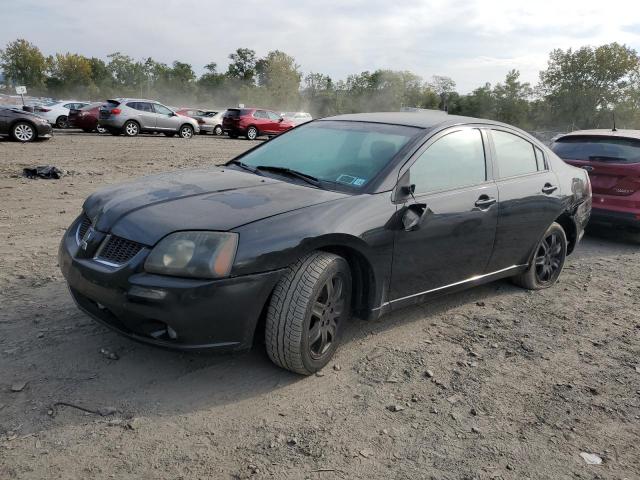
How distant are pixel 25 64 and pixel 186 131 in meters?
53.8

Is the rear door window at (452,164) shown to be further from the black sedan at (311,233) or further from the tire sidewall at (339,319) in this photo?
the tire sidewall at (339,319)

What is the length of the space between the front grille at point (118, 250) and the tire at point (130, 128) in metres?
18.9

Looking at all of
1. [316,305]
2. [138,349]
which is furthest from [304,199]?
[138,349]

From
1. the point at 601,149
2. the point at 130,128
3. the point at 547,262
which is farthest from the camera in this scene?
the point at 130,128

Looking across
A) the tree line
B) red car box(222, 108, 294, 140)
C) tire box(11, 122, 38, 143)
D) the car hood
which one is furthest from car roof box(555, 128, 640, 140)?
the tree line

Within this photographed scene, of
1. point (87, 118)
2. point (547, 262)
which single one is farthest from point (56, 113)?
point (547, 262)

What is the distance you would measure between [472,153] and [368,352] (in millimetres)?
1786

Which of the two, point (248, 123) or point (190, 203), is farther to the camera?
point (248, 123)

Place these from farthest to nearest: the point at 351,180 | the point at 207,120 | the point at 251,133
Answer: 1. the point at 207,120
2. the point at 251,133
3. the point at 351,180

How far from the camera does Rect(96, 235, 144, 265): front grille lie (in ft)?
9.53

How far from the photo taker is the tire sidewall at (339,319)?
9.94 ft

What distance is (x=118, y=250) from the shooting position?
2969mm

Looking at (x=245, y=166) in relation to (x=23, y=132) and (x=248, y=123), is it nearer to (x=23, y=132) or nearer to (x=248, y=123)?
(x=23, y=132)

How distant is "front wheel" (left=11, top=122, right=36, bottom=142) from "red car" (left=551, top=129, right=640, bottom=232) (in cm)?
1424
